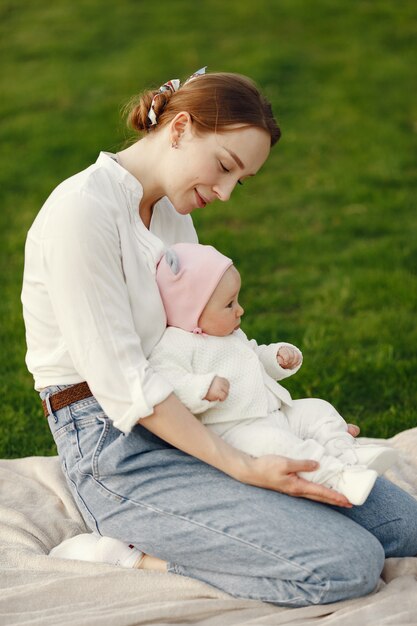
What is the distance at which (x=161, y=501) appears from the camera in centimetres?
295

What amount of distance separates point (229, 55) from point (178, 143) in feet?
23.4

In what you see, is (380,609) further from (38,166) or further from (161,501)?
(38,166)

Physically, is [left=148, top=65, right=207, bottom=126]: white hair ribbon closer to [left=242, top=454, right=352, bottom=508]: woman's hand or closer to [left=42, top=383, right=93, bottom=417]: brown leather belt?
[left=42, top=383, right=93, bottom=417]: brown leather belt

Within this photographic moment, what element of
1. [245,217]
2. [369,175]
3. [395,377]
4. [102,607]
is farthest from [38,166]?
[102,607]

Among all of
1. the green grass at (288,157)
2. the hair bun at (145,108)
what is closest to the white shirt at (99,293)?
the hair bun at (145,108)

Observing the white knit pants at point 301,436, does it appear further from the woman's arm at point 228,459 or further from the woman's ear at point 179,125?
the woman's ear at point 179,125

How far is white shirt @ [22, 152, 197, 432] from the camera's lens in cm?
286

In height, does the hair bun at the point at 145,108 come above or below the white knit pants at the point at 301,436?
above

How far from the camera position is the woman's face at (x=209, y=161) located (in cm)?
314

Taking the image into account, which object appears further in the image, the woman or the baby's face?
the baby's face

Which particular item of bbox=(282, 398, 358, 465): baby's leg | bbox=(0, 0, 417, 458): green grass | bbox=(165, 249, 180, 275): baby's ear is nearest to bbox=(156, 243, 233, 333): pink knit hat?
bbox=(165, 249, 180, 275): baby's ear

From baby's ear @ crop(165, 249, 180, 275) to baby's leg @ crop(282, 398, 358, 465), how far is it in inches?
23.9

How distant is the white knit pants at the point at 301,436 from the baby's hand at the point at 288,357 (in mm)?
166

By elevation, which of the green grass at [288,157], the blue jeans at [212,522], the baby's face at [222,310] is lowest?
the green grass at [288,157]
